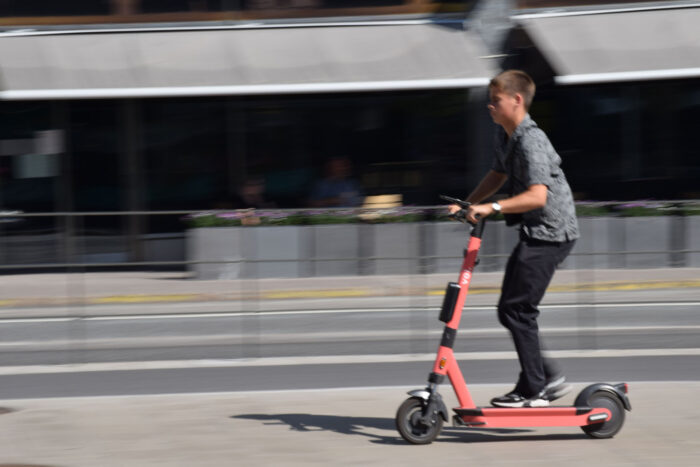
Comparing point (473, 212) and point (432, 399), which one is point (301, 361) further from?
point (473, 212)

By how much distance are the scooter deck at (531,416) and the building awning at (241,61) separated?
10629 mm

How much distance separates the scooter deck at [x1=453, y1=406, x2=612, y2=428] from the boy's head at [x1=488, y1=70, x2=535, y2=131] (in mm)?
1266

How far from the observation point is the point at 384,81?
14.9m

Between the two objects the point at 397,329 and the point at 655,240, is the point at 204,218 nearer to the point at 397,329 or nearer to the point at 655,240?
the point at 397,329

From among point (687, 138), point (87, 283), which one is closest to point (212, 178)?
point (687, 138)

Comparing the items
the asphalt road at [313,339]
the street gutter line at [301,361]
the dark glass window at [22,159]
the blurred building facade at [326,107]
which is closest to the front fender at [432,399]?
the asphalt road at [313,339]

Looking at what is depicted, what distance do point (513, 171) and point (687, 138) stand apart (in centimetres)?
1311

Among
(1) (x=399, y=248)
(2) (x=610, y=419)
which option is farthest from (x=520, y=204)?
(1) (x=399, y=248)

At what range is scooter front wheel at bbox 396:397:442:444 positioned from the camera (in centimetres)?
458

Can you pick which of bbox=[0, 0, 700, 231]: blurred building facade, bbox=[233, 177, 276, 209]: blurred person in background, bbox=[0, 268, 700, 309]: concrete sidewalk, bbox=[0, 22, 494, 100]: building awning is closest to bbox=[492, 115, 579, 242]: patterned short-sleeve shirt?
bbox=[0, 268, 700, 309]: concrete sidewalk

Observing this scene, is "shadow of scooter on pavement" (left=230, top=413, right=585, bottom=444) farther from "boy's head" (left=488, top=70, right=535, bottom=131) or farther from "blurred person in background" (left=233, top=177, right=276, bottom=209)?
"blurred person in background" (left=233, top=177, right=276, bottom=209)

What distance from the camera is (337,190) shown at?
1553cm

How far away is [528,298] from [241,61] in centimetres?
1142

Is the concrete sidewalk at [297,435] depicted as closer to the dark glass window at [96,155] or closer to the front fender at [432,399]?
the front fender at [432,399]
